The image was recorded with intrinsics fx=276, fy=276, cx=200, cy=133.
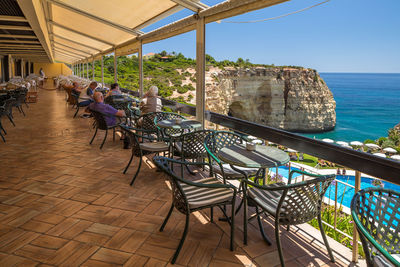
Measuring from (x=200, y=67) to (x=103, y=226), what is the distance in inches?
95.4

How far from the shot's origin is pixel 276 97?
3381cm

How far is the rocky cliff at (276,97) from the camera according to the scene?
2691 centimetres

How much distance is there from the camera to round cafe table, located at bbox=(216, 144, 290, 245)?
1785 millimetres

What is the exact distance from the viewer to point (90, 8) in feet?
16.6

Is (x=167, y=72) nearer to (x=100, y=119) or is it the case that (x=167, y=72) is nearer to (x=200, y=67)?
(x=100, y=119)

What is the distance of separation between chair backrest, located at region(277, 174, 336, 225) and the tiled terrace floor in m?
0.32

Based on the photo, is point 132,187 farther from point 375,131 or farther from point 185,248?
point 375,131

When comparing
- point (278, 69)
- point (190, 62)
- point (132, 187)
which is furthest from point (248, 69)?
point (132, 187)

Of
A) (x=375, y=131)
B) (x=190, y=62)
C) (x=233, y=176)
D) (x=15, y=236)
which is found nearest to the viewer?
(x=15, y=236)

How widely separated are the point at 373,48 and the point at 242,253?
35421 mm

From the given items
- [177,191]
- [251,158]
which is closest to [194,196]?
[177,191]

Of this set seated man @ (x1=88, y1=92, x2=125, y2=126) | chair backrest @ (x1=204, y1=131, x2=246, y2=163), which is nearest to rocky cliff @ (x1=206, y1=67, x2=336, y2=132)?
seated man @ (x1=88, y1=92, x2=125, y2=126)

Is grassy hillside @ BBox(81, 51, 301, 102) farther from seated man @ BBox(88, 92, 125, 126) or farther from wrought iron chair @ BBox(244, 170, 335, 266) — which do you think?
wrought iron chair @ BBox(244, 170, 335, 266)

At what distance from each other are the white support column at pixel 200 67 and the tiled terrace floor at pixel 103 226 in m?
1.07
